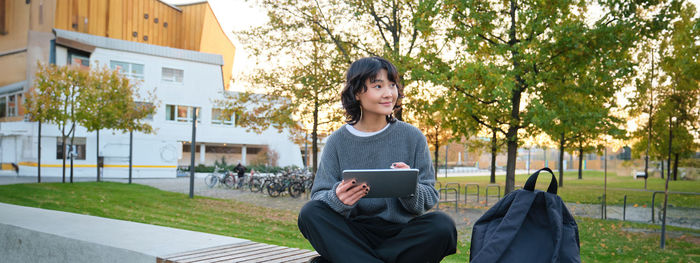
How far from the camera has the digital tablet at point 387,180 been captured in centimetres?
232

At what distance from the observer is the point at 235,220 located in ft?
39.5

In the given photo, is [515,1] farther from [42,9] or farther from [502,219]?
[42,9]

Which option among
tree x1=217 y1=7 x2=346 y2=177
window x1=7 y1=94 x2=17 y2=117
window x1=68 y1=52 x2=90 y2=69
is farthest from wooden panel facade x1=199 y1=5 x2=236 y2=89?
tree x1=217 y1=7 x2=346 y2=177

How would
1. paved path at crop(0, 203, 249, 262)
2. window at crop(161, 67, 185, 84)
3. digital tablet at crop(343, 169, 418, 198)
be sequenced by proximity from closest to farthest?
digital tablet at crop(343, 169, 418, 198) → paved path at crop(0, 203, 249, 262) → window at crop(161, 67, 185, 84)

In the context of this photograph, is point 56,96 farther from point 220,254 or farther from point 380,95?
point 380,95

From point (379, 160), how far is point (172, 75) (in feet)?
134

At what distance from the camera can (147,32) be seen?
138 ft

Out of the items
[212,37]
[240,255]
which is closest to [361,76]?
[240,255]

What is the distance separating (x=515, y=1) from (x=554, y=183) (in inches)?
Answer: 443

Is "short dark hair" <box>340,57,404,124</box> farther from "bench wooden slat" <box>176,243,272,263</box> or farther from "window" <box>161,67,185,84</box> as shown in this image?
"window" <box>161,67,185,84</box>

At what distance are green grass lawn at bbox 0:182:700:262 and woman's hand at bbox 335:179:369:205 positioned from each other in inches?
177

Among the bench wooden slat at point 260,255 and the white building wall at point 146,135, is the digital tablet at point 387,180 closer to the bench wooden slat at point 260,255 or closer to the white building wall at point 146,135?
the bench wooden slat at point 260,255

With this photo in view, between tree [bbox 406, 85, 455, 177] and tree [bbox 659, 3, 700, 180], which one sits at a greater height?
tree [bbox 659, 3, 700, 180]

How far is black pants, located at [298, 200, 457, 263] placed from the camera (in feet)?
8.36
